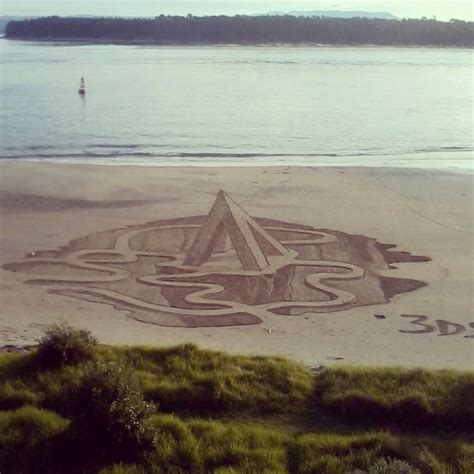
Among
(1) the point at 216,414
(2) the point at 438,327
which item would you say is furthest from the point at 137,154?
(1) the point at 216,414

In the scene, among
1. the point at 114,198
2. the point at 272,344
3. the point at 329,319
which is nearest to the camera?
the point at 272,344

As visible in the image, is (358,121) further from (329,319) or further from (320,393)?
(320,393)

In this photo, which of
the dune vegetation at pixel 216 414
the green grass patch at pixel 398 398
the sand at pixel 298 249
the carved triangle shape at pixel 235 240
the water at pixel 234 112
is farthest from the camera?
the water at pixel 234 112

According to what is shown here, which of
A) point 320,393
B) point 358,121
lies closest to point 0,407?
point 320,393

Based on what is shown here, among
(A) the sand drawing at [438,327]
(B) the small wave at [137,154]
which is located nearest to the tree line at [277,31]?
(B) the small wave at [137,154]

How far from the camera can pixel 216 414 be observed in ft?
23.0

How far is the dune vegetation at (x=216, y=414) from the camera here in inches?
237

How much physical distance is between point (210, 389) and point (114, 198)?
11025 mm

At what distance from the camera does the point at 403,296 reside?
38.8 feet

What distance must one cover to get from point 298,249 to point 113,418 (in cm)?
786

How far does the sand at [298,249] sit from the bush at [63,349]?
6.11 feet

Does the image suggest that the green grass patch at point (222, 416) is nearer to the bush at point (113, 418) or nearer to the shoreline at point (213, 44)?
the bush at point (113, 418)

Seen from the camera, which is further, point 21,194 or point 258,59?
point 258,59

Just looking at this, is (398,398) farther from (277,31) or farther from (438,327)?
(277,31)
